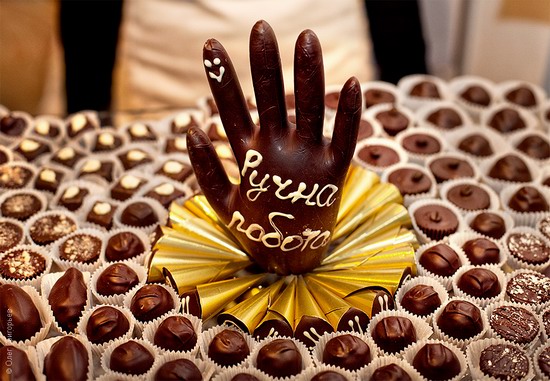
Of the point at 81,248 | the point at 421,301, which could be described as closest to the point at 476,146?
the point at 421,301

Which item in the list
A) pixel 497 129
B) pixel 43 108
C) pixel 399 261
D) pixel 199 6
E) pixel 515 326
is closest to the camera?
pixel 515 326

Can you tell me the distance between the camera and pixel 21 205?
213 cm

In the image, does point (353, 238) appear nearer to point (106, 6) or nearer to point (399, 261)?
point (399, 261)

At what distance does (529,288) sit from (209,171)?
2.68 ft

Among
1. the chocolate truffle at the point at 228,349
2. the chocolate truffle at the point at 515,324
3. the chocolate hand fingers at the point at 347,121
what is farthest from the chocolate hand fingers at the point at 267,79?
the chocolate truffle at the point at 515,324

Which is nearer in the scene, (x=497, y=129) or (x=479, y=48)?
(x=497, y=129)

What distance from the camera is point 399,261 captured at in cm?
185

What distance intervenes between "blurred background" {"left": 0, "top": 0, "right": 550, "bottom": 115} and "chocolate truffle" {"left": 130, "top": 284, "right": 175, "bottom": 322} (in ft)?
4.81

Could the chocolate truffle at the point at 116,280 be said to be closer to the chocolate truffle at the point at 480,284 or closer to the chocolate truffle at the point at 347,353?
the chocolate truffle at the point at 347,353

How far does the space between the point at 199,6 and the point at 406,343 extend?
1852 mm

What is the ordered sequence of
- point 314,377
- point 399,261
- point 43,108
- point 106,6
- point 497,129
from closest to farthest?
1. point 314,377
2. point 399,261
3. point 497,129
4. point 106,6
5. point 43,108

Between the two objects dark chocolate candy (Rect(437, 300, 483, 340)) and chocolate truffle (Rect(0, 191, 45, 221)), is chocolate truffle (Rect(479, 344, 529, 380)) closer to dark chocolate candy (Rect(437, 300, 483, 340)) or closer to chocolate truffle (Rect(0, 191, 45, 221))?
dark chocolate candy (Rect(437, 300, 483, 340))

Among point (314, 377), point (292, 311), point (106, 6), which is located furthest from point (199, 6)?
point (314, 377)

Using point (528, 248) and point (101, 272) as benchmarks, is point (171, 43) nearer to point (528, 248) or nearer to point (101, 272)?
point (101, 272)
